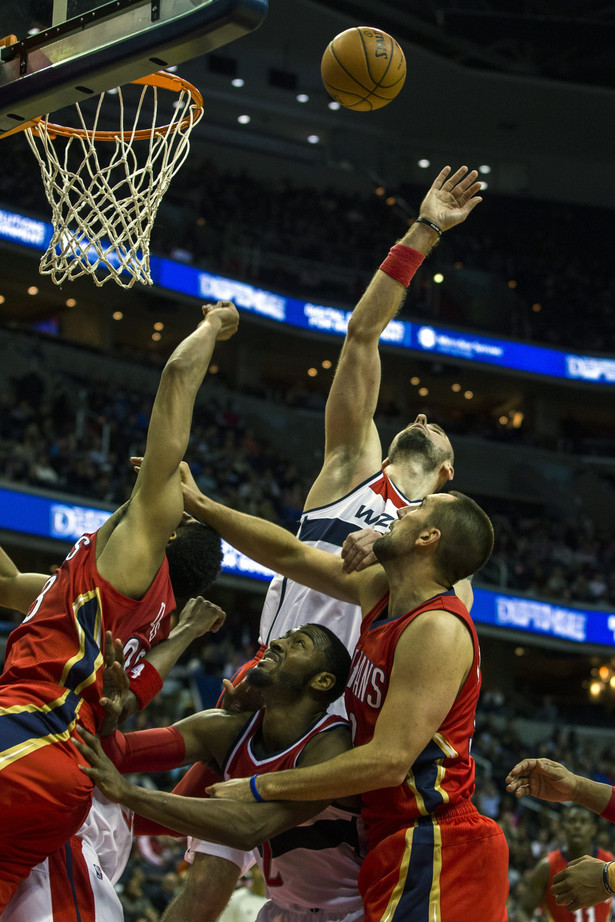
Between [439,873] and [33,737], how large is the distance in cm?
129

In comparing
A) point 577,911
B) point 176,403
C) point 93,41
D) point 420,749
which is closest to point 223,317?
point 176,403

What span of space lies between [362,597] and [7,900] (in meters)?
1.53

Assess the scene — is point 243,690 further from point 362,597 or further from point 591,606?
point 591,606

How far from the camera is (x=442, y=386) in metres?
27.0

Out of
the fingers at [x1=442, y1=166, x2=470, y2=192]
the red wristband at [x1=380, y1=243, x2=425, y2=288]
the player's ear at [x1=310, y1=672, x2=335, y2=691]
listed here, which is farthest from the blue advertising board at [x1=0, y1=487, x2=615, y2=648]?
the player's ear at [x1=310, y1=672, x2=335, y2=691]

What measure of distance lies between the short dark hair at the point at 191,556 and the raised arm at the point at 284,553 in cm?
10

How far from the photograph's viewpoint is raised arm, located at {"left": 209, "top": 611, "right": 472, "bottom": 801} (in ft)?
10.2

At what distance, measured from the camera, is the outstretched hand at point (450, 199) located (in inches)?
190

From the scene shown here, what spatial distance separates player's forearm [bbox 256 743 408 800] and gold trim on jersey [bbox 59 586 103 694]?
2.09 feet

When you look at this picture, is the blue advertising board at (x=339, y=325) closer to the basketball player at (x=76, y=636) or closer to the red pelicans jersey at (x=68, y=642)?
the basketball player at (x=76, y=636)

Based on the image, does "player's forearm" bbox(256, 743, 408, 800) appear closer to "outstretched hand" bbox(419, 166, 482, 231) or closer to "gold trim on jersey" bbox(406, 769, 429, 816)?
"gold trim on jersey" bbox(406, 769, 429, 816)

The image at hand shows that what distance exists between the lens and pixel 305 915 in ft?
12.1

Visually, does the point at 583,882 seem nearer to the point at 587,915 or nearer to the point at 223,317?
the point at 223,317

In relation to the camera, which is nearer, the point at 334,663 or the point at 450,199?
the point at 334,663
